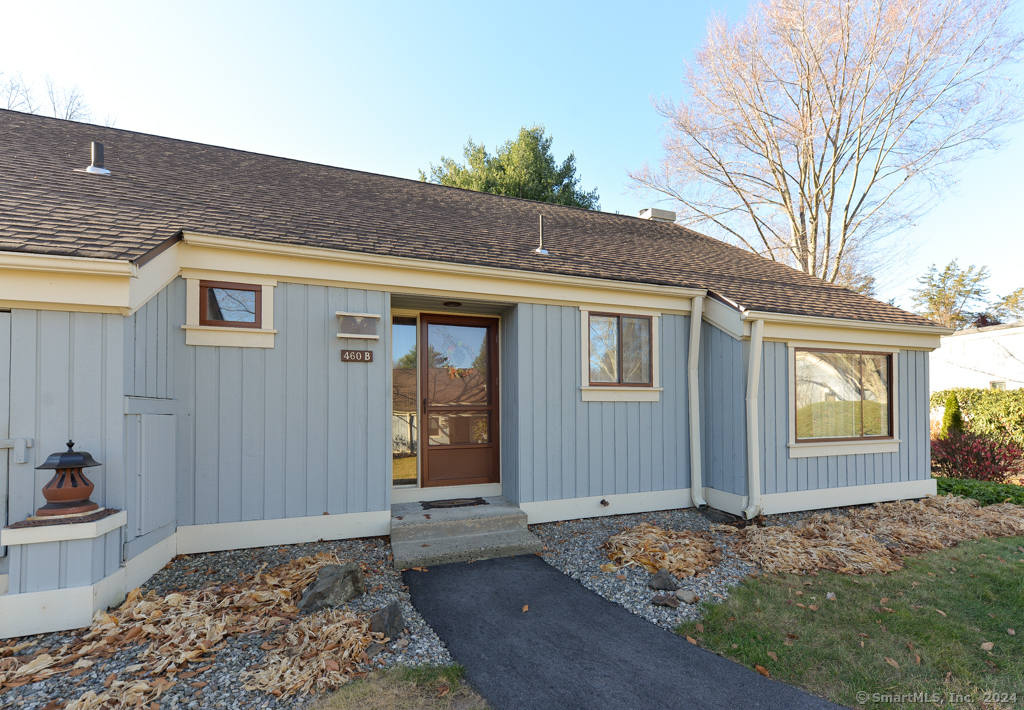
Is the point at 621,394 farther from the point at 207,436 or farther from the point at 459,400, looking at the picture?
the point at 207,436

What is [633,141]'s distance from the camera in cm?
1588

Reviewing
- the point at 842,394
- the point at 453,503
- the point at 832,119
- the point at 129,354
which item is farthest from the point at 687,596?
the point at 832,119

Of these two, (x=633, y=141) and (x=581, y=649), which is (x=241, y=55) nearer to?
(x=581, y=649)

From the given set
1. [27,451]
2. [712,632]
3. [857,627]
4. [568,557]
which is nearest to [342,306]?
[27,451]

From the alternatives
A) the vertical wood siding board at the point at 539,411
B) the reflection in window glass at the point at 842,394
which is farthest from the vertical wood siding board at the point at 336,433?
the reflection in window glass at the point at 842,394

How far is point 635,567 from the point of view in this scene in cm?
445

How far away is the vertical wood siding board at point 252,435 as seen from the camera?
4.45m

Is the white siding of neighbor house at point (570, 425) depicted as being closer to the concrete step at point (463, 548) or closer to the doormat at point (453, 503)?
the doormat at point (453, 503)

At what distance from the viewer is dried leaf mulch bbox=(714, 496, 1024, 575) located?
14.9 ft

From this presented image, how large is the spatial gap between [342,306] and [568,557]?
11.3 feet

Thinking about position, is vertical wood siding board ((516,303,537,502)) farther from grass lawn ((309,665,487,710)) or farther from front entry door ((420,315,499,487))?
grass lawn ((309,665,487,710))

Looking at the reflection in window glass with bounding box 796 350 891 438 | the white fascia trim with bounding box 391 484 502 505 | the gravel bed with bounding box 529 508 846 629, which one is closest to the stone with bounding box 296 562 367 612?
the white fascia trim with bounding box 391 484 502 505

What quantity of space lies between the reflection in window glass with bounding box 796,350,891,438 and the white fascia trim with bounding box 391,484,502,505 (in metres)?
4.27

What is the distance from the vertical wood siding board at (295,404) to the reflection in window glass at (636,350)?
3858 millimetres
